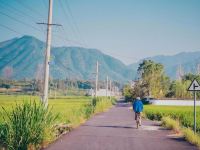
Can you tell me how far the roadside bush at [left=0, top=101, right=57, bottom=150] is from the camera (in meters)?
11.7

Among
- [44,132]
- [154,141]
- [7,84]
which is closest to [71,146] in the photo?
[44,132]

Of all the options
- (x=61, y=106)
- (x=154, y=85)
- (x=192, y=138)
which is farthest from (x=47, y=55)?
(x=154, y=85)

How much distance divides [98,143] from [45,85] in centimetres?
619

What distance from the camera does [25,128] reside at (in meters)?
12.1

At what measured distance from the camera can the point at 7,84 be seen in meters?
169

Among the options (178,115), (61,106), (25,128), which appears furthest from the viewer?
(61,106)

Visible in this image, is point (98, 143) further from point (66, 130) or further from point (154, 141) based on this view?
point (66, 130)

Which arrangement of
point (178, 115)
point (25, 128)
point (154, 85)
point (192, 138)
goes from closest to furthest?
1. point (25, 128)
2. point (192, 138)
3. point (178, 115)
4. point (154, 85)

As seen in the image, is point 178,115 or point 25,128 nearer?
point 25,128

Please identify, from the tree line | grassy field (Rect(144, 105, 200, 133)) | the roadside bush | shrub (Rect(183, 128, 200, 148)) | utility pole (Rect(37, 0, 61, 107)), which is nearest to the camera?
the roadside bush

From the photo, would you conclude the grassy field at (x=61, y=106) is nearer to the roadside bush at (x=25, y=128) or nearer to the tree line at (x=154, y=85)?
the roadside bush at (x=25, y=128)

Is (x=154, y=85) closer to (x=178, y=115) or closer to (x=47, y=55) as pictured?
(x=178, y=115)

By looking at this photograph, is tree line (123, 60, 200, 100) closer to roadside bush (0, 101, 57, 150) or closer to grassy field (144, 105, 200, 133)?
grassy field (144, 105, 200, 133)

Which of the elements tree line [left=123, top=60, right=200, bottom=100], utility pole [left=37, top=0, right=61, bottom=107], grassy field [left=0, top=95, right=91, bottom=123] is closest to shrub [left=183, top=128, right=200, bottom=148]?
grassy field [left=0, top=95, right=91, bottom=123]
